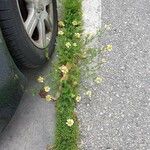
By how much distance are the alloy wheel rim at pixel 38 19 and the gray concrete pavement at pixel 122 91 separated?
0.47m

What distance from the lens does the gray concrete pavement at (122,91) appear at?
358 cm

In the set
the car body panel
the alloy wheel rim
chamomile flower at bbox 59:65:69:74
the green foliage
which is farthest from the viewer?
chamomile flower at bbox 59:65:69:74

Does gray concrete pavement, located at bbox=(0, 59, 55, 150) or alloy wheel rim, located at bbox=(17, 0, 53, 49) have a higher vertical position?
alloy wheel rim, located at bbox=(17, 0, 53, 49)

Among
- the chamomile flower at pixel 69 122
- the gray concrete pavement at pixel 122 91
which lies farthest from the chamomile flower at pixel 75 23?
the chamomile flower at pixel 69 122

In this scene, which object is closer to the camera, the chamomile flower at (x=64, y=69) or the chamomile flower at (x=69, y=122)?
the chamomile flower at (x=69, y=122)

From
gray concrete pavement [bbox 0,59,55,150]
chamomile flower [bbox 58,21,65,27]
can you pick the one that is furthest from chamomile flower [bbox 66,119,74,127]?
chamomile flower [bbox 58,21,65,27]

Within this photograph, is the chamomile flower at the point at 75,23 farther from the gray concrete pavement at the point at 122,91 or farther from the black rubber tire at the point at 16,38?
the black rubber tire at the point at 16,38

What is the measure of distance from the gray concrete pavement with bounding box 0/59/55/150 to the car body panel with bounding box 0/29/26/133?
367 mm

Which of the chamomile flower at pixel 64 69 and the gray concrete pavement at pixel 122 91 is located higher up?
the chamomile flower at pixel 64 69

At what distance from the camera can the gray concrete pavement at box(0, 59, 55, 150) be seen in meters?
3.55

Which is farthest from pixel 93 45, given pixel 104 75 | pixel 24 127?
pixel 24 127

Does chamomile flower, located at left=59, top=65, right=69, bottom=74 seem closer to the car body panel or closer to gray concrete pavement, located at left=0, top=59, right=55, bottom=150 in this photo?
gray concrete pavement, located at left=0, top=59, right=55, bottom=150

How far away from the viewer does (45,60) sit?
3.89 meters

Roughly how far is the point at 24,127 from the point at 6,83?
0.62 m
